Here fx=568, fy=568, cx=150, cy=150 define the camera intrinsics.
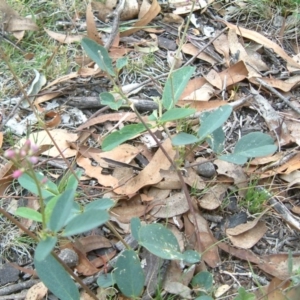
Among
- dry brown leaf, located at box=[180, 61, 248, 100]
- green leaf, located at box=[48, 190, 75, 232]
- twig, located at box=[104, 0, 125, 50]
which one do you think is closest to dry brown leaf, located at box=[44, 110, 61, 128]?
twig, located at box=[104, 0, 125, 50]

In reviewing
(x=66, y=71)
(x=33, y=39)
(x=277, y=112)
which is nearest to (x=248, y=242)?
(x=277, y=112)

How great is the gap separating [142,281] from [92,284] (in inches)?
9.0

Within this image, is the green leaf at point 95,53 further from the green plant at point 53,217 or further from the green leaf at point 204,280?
the green leaf at point 204,280

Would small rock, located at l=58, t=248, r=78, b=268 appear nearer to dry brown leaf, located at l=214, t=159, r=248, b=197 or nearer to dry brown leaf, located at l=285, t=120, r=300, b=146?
dry brown leaf, located at l=214, t=159, r=248, b=197

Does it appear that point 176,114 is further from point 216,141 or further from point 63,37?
point 63,37

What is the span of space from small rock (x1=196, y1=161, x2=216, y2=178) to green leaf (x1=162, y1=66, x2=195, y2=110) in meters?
0.28

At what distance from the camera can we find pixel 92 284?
5.11 feet

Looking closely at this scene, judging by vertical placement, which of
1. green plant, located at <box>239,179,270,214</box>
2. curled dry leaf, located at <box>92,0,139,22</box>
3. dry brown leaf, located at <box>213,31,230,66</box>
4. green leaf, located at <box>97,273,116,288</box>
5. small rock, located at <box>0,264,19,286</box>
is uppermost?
curled dry leaf, located at <box>92,0,139,22</box>

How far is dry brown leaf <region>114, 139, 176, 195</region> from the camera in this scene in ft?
5.75

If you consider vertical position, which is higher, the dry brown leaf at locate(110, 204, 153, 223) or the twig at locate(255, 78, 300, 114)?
the dry brown leaf at locate(110, 204, 153, 223)

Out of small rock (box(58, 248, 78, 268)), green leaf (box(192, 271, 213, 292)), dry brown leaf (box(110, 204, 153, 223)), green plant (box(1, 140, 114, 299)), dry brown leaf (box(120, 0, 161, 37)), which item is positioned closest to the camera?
green plant (box(1, 140, 114, 299))

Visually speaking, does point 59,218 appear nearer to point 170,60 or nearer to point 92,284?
point 92,284

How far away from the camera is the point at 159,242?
55.0 inches

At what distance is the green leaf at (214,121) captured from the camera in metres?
1.48
